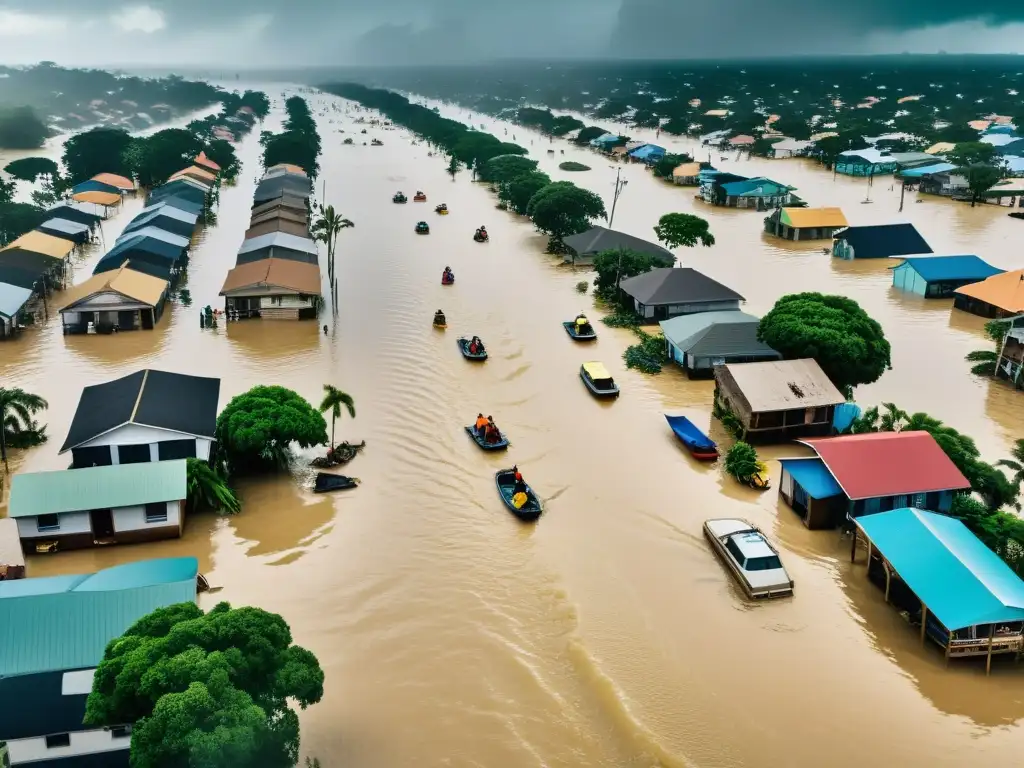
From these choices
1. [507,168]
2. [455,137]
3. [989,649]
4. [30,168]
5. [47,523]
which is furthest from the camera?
[455,137]

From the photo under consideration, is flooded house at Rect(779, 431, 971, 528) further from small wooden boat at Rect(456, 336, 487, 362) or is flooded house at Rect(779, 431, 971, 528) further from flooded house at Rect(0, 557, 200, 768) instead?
flooded house at Rect(0, 557, 200, 768)

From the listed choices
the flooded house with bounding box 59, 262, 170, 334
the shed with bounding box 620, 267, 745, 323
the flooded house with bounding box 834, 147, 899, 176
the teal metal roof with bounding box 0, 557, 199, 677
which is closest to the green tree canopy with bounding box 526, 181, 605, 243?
the shed with bounding box 620, 267, 745, 323

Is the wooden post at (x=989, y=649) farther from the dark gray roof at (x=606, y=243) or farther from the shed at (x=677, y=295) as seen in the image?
the dark gray roof at (x=606, y=243)

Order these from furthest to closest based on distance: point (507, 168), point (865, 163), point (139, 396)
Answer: point (865, 163), point (507, 168), point (139, 396)

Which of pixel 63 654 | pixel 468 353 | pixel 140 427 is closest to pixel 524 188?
pixel 468 353

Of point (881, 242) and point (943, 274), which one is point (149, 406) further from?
point (881, 242)

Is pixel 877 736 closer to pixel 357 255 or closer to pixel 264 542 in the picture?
pixel 264 542
